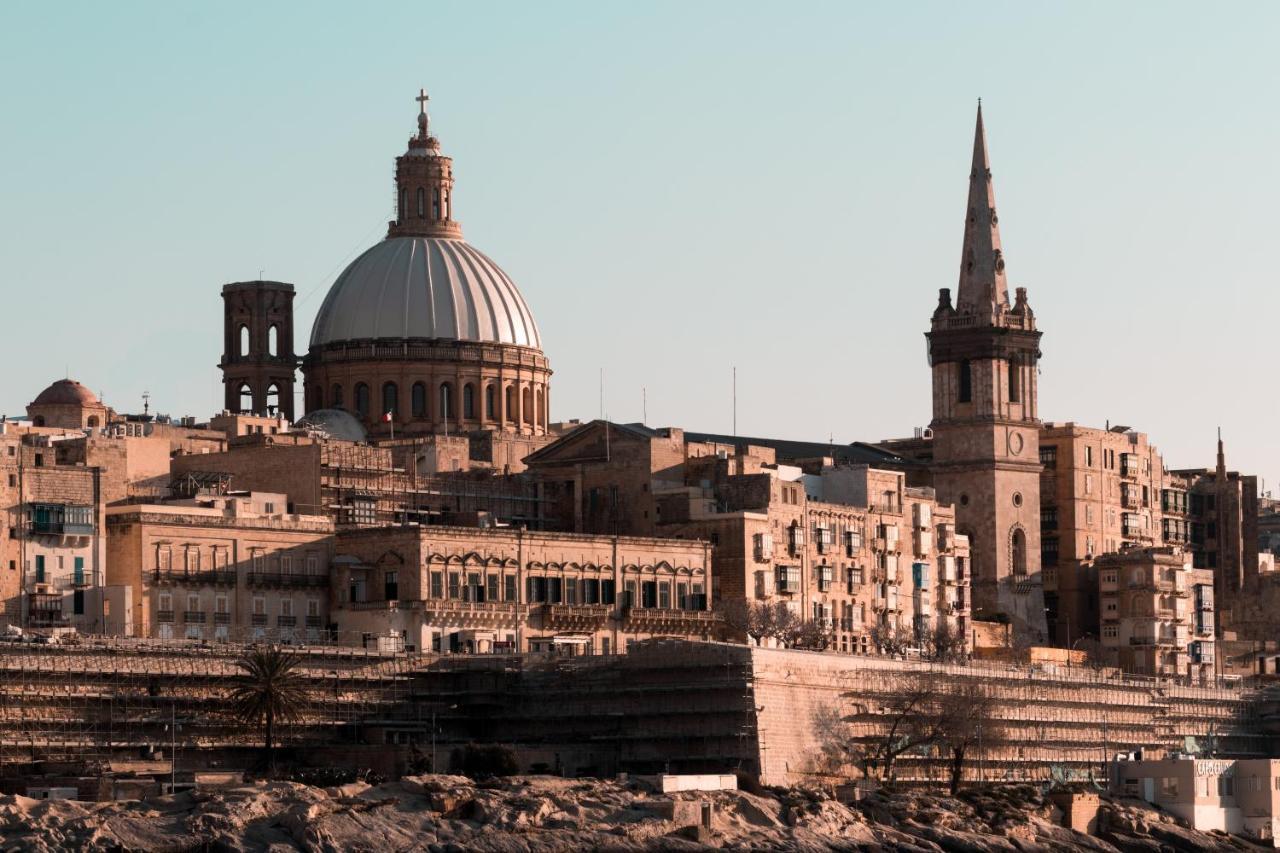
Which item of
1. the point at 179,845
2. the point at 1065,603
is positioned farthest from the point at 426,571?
the point at 1065,603

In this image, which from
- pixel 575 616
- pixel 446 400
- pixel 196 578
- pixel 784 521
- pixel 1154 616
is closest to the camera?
pixel 196 578

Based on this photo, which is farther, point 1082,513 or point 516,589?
point 1082,513

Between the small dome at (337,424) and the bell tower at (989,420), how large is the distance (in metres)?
22.4

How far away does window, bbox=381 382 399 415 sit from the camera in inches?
5108

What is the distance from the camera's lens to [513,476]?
12100 centimetres

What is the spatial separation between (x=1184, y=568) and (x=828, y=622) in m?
22.0

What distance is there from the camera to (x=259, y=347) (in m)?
133

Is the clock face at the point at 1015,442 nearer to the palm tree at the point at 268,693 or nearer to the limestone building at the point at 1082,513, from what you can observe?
the limestone building at the point at 1082,513

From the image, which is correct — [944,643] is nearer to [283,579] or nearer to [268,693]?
[283,579]

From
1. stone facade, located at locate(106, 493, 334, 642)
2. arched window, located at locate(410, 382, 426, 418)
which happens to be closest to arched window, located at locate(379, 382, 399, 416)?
arched window, located at locate(410, 382, 426, 418)

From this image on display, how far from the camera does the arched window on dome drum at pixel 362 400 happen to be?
130125 millimetres

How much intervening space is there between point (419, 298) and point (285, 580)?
27792 mm

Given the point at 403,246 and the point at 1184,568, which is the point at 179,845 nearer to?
the point at 403,246

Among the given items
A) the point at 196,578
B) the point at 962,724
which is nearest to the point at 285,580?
the point at 196,578
